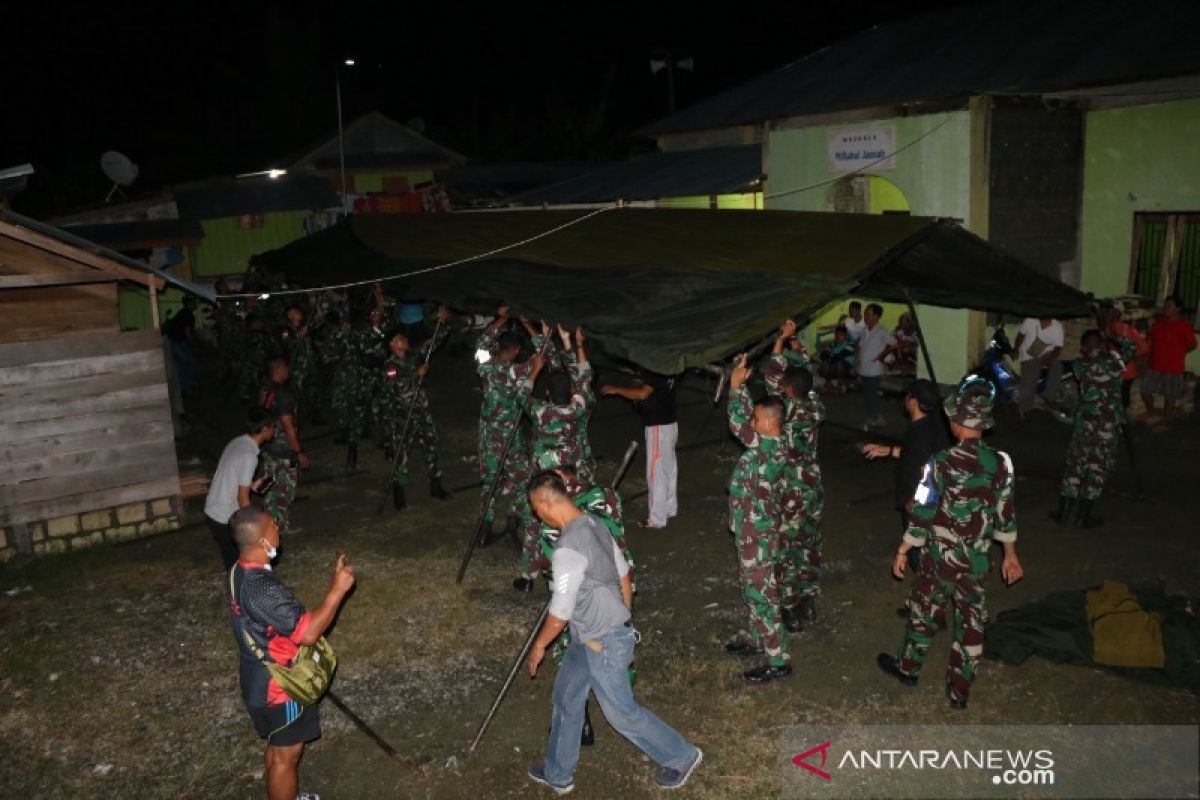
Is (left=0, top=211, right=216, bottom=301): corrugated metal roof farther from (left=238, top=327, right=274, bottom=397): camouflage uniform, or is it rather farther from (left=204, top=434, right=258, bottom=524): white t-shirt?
(left=238, top=327, right=274, bottom=397): camouflage uniform

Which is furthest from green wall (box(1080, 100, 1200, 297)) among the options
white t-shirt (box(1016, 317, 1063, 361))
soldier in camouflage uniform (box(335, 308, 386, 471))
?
soldier in camouflage uniform (box(335, 308, 386, 471))

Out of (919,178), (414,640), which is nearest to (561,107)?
(919,178)

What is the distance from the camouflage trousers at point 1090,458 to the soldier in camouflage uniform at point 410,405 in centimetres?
675

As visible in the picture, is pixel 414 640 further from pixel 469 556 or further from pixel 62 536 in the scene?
pixel 62 536

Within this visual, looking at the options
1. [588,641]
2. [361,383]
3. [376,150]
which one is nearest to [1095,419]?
[588,641]

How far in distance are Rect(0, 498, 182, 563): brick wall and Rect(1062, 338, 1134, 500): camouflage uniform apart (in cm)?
956

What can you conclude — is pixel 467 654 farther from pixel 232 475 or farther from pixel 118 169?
pixel 118 169

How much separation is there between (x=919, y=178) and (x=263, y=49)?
4125cm

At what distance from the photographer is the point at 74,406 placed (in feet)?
31.7

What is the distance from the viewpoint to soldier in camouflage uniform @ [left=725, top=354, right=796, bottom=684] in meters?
6.35

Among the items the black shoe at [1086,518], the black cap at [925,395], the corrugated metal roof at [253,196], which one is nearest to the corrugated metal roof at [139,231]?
the corrugated metal roof at [253,196]

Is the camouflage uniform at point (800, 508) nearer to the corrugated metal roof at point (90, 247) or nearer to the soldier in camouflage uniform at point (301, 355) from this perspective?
the corrugated metal roof at point (90, 247)

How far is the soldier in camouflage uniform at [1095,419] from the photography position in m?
8.83

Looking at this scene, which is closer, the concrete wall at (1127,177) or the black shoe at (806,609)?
the black shoe at (806,609)
